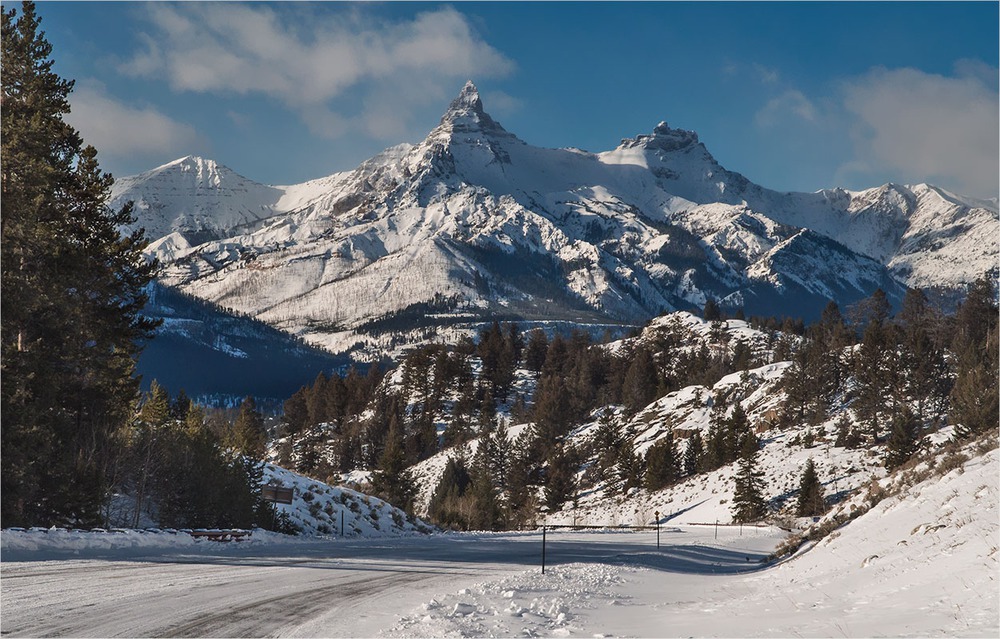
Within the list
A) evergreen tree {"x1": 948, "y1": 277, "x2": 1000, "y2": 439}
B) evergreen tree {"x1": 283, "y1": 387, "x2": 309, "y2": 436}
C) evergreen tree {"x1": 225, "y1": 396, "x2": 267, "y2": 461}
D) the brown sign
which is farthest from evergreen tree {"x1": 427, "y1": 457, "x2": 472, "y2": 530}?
evergreen tree {"x1": 283, "y1": 387, "x2": 309, "y2": 436}

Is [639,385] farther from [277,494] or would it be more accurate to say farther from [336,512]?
[277,494]

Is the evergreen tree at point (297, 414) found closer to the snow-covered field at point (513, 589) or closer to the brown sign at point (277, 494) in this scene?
the brown sign at point (277, 494)

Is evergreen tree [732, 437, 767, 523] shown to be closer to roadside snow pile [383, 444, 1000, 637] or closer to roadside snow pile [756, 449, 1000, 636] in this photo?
roadside snow pile [756, 449, 1000, 636]

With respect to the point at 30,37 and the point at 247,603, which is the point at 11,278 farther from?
the point at 247,603

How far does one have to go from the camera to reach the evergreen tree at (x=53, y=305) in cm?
2202

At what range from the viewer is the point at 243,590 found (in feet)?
41.5

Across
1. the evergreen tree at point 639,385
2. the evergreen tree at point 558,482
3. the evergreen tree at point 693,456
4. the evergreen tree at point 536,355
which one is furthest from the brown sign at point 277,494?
the evergreen tree at point 536,355

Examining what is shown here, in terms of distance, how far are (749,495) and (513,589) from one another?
5875 centimetres

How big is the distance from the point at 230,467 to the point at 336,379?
4254 inches

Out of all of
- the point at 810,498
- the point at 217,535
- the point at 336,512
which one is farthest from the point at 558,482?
the point at 217,535

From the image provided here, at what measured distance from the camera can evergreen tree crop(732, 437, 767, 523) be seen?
220 ft

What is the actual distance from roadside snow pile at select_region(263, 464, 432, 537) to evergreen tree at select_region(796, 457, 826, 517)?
34.3m

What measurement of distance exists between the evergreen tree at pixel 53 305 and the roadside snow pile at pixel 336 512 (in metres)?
10.2

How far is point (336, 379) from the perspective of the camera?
139500 millimetres
